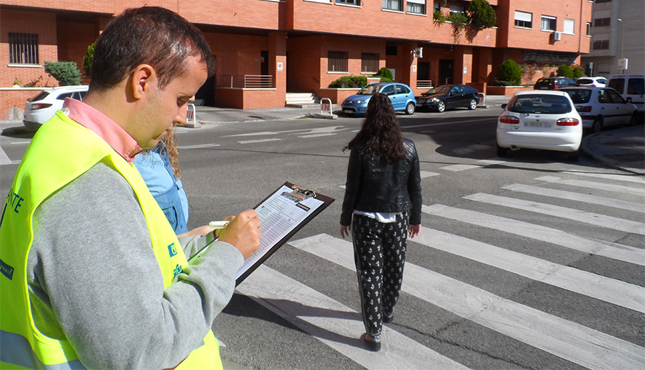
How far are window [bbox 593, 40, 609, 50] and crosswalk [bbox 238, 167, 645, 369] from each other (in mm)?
65016

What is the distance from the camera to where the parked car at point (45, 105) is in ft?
49.6

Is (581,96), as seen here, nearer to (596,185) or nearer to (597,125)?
(597,125)

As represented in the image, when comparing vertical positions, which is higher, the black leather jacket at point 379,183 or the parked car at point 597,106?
the parked car at point 597,106

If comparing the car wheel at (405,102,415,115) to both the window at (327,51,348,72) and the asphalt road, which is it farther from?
the asphalt road

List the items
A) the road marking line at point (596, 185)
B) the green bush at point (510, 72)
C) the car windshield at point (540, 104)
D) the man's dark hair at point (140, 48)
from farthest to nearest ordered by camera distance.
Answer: the green bush at point (510, 72) → the car windshield at point (540, 104) → the road marking line at point (596, 185) → the man's dark hair at point (140, 48)

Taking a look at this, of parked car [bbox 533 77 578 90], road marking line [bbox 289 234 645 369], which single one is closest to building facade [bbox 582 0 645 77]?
parked car [bbox 533 77 578 90]

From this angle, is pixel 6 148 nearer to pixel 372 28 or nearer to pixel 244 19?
pixel 244 19

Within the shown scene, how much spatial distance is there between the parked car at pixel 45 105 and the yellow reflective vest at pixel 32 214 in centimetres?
1515

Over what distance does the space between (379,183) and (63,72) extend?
68.6 ft

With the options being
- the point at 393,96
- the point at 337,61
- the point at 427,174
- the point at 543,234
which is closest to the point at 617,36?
the point at 337,61

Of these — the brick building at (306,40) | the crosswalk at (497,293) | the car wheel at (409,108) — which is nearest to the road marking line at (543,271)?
the crosswalk at (497,293)

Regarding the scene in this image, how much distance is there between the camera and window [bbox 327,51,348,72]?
3145cm

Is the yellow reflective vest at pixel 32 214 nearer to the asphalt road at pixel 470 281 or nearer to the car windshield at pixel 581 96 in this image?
the asphalt road at pixel 470 281

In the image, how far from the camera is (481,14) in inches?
1457
